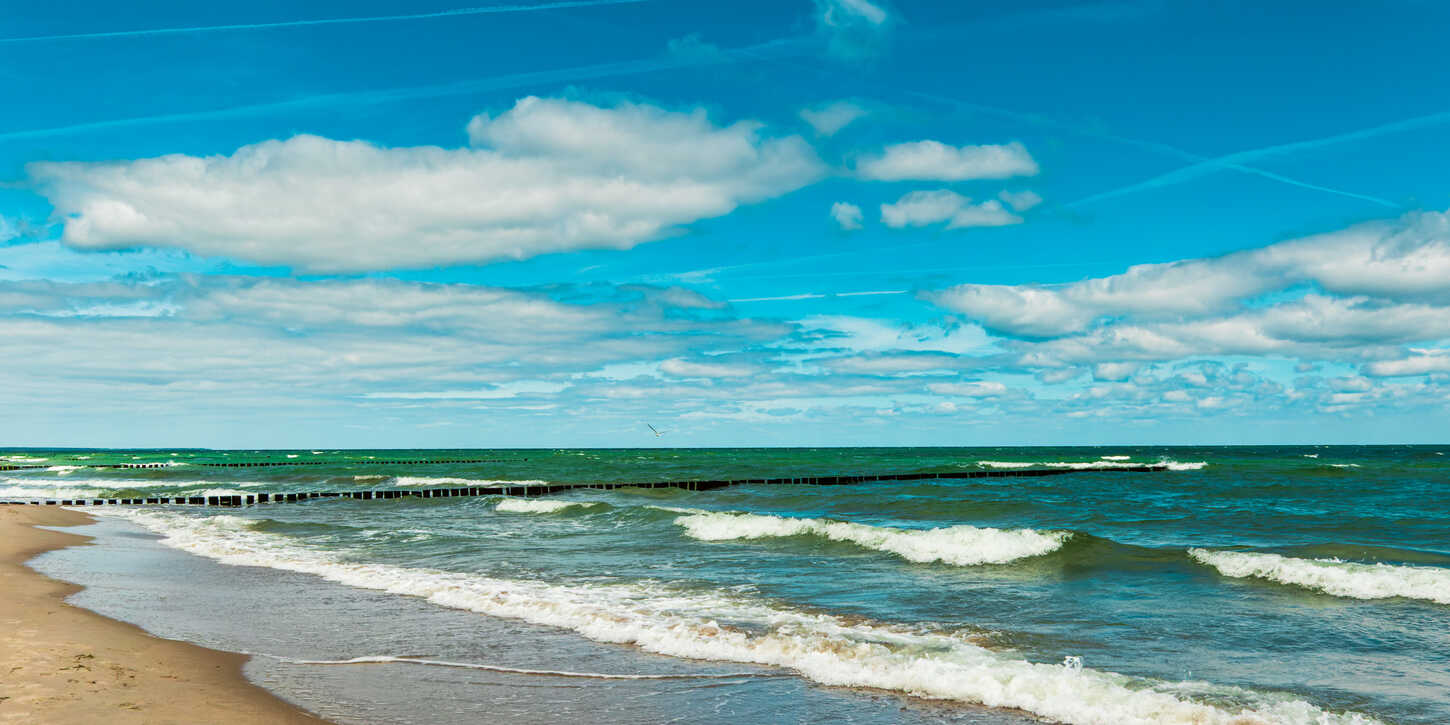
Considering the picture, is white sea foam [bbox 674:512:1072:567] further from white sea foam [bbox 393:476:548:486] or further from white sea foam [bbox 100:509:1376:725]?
white sea foam [bbox 393:476:548:486]

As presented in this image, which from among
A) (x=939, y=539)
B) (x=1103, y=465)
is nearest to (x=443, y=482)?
(x=939, y=539)

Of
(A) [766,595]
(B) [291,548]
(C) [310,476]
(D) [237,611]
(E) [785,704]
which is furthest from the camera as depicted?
(C) [310,476]

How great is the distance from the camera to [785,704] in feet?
31.5

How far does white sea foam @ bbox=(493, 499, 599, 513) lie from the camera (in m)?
41.6

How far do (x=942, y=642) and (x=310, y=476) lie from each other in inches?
3223

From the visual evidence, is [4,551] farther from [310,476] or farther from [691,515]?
[310,476]

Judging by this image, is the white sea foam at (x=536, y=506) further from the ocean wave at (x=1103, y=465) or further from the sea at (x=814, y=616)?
the ocean wave at (x=1103, y=465)

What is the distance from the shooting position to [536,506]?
43594 millimetres

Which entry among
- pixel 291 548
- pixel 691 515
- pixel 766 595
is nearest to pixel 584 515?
pixel 691 515

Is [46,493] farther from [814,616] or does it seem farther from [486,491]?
[814,616]

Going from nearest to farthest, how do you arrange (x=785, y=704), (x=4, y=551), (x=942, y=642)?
1. (x=785, y=704)
2. (x=942, y=642)
3. (x=4, y=551)

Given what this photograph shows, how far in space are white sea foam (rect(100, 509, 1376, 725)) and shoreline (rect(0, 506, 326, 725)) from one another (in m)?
4.68

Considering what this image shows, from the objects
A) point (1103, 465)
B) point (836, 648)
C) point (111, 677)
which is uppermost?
point (111, 677)

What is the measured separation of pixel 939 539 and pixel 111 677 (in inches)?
738
